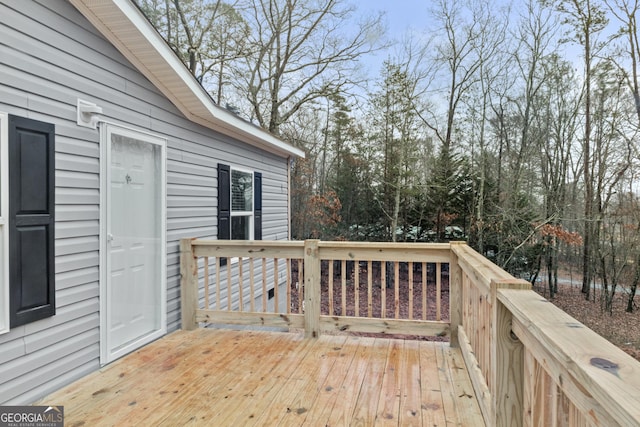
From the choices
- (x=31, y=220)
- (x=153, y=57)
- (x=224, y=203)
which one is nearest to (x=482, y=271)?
(x=31, y=220)

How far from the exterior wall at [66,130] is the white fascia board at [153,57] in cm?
8

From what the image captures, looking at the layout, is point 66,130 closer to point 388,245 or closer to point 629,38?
point 388,245

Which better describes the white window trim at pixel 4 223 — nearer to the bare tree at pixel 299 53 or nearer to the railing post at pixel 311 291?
the railing post at pixel 311 291

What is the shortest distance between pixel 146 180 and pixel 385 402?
2.80 meters

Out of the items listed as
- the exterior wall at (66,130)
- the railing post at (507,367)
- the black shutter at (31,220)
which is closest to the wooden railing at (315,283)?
the exterior wall at (66,130)

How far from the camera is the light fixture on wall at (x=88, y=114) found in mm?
2744

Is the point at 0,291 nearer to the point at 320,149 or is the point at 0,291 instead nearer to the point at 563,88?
the point at 320,149

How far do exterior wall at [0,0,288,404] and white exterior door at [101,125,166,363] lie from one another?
0.30ft

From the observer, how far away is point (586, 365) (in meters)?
0.83

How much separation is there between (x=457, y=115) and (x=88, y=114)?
1053 cm

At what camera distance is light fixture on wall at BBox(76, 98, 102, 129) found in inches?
108

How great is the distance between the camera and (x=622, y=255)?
9.22 m

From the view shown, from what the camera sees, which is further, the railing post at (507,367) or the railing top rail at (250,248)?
the railing top rail at (250,248)

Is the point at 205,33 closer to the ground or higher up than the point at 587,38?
higher up
